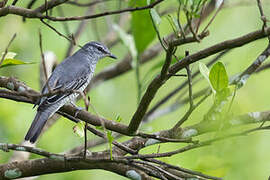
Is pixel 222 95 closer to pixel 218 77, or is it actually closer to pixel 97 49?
pixel 218 77

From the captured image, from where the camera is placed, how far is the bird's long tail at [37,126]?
421 cm

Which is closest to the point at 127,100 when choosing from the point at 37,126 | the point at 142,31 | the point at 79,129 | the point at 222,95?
the point at 37,126

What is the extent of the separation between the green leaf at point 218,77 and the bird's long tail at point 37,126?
2029 millimetres

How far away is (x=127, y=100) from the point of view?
7320mm

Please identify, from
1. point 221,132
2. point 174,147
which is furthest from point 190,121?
point 221,132

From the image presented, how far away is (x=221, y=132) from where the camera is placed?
261cm

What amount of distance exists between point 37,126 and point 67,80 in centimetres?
125

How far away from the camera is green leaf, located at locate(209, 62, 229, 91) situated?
275 centimetres

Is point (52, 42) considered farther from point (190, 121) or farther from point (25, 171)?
point (25, 171)

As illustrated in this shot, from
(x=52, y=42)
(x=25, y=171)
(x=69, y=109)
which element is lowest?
(x=25, y=171)

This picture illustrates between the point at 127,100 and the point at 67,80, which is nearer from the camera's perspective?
the point at 67,80

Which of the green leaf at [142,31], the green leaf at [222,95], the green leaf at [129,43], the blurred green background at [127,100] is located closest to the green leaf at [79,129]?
the green leaf at [129,43]

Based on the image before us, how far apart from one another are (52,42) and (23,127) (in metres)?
1.75

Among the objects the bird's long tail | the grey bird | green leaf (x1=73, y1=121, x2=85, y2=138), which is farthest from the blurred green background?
green leaf (x1=73, y1=121, x2=85, y2=138)
